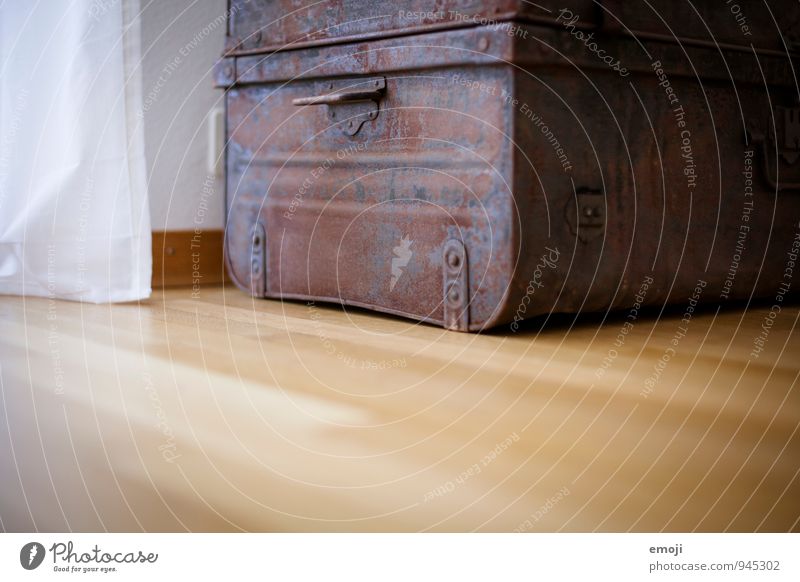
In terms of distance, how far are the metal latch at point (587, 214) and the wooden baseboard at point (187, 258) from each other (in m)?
0.78

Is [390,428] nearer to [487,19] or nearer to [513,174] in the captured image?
[513,174]

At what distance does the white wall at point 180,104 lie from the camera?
1725 mm

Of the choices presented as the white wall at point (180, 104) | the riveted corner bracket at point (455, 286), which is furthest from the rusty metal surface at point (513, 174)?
the white wall at point (180, 104)

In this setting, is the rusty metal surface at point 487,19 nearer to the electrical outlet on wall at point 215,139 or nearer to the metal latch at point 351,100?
the metal latch at point 351,100

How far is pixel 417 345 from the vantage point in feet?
3.98

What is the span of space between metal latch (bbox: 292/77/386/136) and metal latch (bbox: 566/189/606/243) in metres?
0.32

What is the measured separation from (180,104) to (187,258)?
0.29m

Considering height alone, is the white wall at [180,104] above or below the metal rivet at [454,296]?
above

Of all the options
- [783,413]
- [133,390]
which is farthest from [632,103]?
[133,390]

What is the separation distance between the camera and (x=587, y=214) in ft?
4.34

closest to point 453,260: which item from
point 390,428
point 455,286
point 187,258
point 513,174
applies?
point 455,286

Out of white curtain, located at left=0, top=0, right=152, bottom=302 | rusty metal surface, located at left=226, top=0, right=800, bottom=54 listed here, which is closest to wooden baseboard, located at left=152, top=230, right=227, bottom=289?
white curtain, located at left=0, top=0, right=152, bottom=302

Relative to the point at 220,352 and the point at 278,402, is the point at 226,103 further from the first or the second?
the point at 278,402

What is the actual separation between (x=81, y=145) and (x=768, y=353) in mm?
1024
